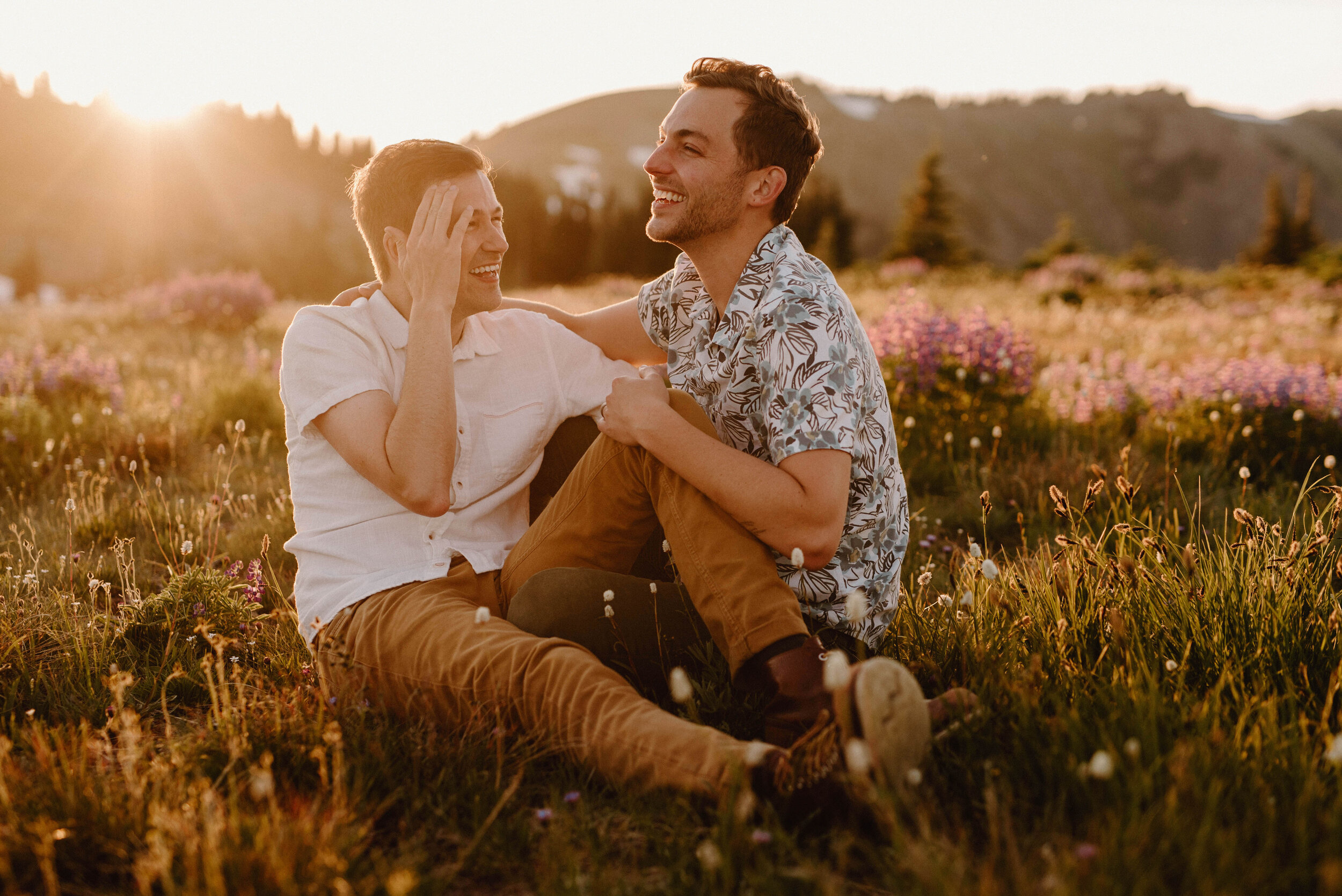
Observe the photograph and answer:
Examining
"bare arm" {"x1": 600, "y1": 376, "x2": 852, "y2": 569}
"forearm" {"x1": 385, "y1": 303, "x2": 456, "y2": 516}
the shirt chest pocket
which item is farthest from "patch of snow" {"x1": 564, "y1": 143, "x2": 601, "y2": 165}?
"bare arm" {"x1": 600, "y1": 376, "x2": 852, "y2": 569}

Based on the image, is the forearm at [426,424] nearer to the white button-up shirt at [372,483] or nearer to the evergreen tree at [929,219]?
the white button-up shirt at [372,483]

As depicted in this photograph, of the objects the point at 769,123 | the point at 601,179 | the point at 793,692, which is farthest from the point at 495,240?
the point at 601,179

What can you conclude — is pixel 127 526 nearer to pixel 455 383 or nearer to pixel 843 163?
pixel 455 383

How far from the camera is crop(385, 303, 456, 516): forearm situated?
2.81 m

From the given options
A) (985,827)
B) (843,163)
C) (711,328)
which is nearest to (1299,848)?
(985,827)

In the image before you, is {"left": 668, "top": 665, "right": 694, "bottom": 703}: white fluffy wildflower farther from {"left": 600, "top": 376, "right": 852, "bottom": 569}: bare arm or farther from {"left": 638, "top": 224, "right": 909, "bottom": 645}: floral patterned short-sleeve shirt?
{"left": 638, "top": 224, "right": 909, "bottom": 645}: floral patterned short-sleeve shirt

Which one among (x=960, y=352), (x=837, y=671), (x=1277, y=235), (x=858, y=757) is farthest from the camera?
(x=1277, y=235)

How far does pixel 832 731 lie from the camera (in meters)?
1.94

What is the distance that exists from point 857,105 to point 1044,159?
36.1 meters

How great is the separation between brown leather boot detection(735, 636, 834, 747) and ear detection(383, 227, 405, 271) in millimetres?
2045

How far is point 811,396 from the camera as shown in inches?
104

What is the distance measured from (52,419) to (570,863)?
6.01 meters

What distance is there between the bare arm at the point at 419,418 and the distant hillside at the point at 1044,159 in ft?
373

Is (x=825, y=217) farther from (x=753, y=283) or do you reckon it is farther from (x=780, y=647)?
(x=780, y=647)
